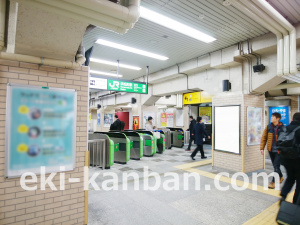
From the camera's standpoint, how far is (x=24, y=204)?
2.41 meters

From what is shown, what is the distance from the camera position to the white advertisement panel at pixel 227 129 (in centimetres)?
553

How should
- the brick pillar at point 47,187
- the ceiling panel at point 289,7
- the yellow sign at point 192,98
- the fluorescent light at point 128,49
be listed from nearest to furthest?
the brick pillar at point 47,187
the ceiling panel at point 289,7
the fluorescent light at point 128,49
the yellow sign at point 192,98

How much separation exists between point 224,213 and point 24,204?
3.02 metres

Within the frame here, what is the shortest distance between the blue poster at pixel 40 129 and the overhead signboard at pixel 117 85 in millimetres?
3571

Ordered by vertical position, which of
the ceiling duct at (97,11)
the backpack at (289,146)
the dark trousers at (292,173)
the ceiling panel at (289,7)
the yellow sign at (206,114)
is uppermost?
the ceiling panel at (289,7)

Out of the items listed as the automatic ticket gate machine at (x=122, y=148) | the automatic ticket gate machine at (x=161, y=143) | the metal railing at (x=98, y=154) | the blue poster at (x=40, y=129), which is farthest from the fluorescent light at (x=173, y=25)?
the automatic ticket gate machine at (x=161, y=143)

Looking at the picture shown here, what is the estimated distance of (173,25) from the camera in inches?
→ 170

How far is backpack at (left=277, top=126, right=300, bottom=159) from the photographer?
9.66 feet

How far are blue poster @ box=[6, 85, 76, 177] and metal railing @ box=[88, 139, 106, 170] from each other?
10.1 ft

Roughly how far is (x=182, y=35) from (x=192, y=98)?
21.1 feet

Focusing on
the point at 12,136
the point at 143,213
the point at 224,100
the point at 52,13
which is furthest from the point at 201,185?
the point at 52,13

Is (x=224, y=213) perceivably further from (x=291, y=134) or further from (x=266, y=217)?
(x=291, y=134)

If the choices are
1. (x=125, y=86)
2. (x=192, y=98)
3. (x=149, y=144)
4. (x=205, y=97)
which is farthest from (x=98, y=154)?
(x=192, y=98)

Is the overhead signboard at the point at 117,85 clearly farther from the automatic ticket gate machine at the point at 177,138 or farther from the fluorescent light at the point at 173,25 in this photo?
the automatic ticket gate machine at the point at 177,138
